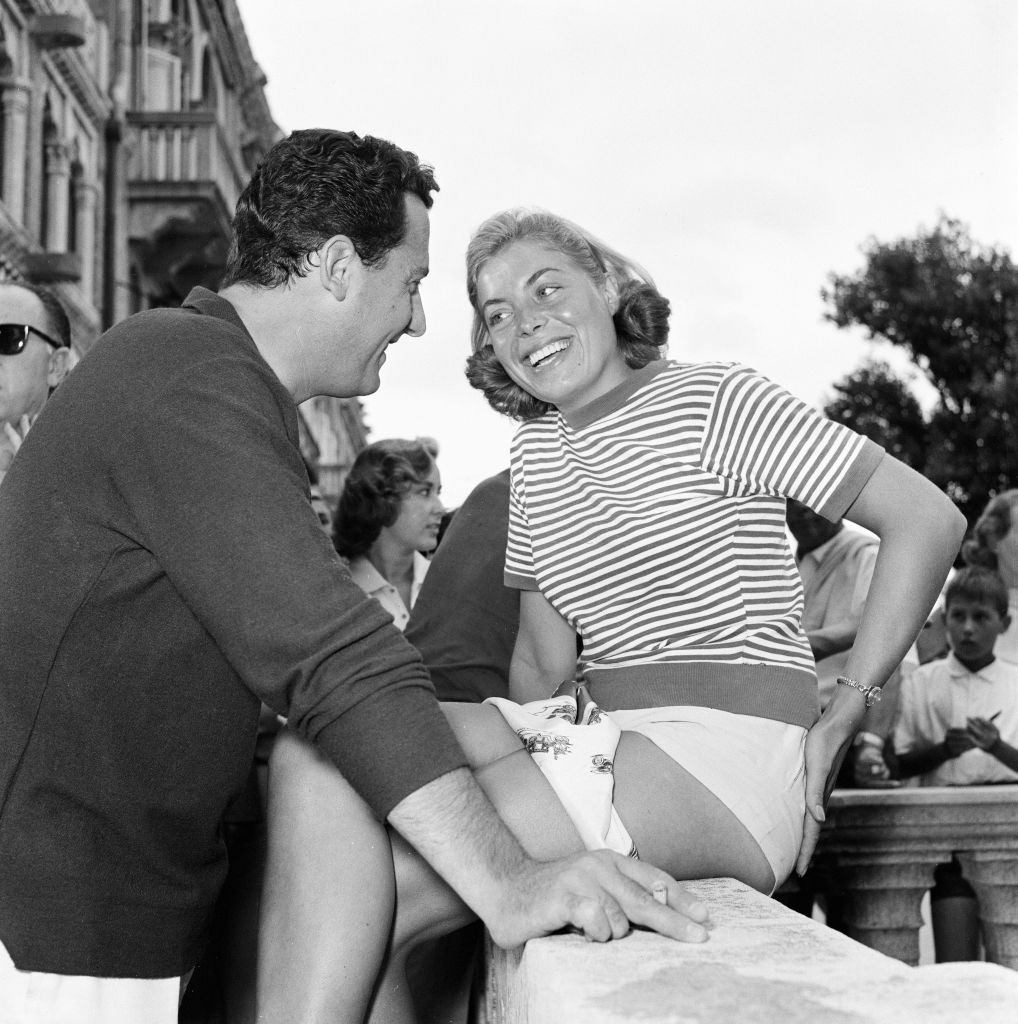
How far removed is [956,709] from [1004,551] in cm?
84

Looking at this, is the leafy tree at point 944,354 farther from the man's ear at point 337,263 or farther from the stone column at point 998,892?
the man's ear at point 337,263

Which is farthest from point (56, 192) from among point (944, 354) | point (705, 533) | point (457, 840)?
point (944, 354)

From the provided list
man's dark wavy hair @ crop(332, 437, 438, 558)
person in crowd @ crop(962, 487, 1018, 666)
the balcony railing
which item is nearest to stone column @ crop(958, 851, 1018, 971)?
person in crowd @ crop(962, 487, 1018, 666)

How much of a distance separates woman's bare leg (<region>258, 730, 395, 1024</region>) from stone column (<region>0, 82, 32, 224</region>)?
10885 mm

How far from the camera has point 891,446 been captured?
76.0ft

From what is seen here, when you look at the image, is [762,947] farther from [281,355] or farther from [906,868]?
[906,868]

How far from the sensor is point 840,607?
5070 mm

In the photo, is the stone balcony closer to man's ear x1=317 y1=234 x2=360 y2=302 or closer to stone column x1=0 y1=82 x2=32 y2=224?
stone column x1=0 y1=82 x2=32 y2=224

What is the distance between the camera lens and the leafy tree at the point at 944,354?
74.5ft

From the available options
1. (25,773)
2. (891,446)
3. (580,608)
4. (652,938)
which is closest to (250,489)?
(25,773)

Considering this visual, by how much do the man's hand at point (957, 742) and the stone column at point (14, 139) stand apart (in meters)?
9.36

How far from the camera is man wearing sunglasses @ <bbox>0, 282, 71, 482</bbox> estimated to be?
361cm

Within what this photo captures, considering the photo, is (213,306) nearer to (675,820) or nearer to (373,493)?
(675,820)

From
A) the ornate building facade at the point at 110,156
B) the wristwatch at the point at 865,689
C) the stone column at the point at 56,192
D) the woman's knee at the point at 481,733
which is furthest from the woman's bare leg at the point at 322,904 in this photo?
the stone column at the point at 56,192
